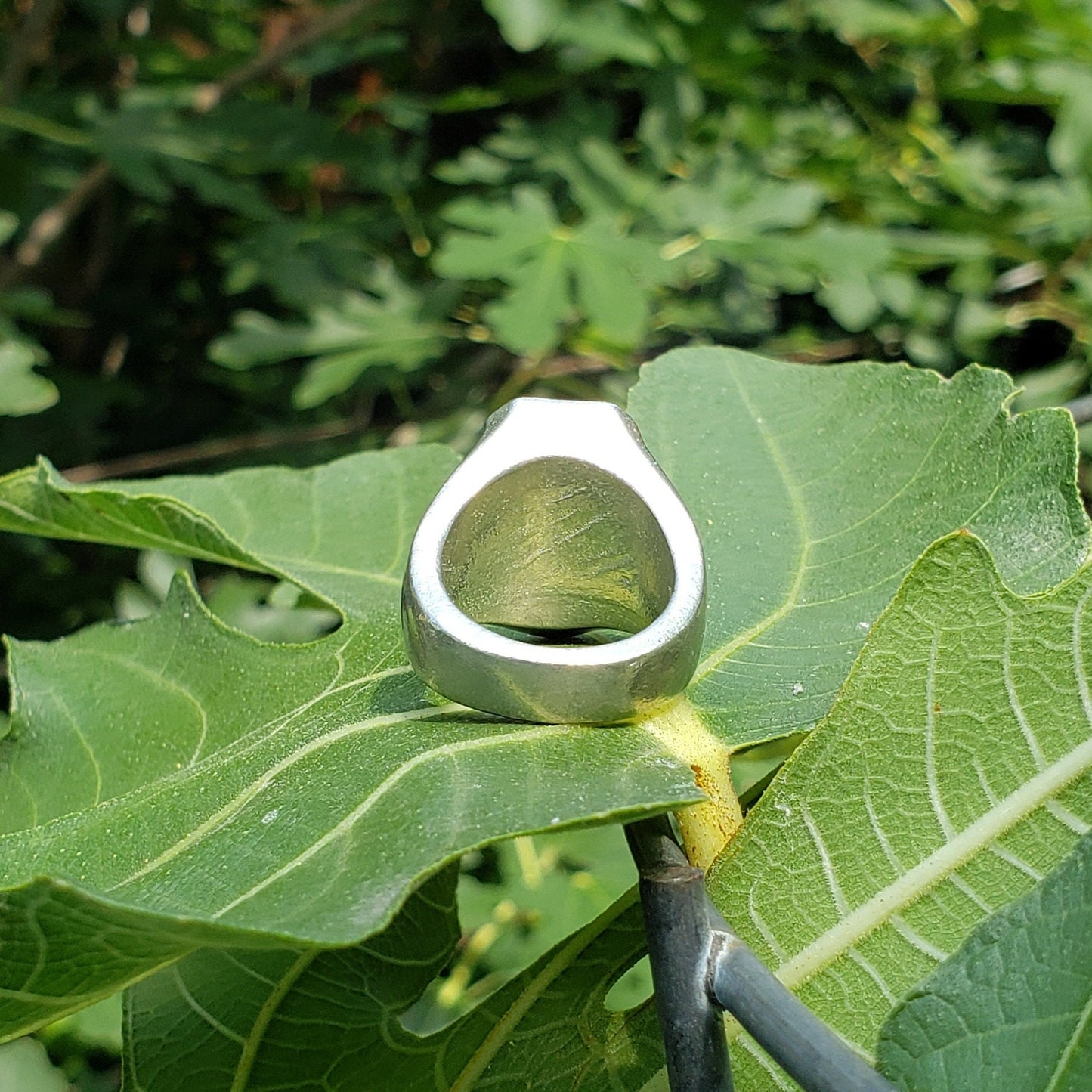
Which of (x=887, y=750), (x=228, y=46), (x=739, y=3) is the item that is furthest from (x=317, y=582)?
(x=228, y=46)

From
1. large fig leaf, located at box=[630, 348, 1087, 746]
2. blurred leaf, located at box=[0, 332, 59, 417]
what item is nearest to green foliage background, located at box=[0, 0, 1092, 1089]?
blurred leaf, located at box=[0, 332, 59, 417]

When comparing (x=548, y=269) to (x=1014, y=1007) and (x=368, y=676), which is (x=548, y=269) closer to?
(x=368, y=676)

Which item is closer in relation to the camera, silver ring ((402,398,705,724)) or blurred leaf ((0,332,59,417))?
silver ring ((402,398,705,724))

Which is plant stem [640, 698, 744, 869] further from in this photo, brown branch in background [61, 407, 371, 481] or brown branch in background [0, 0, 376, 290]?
brown branch in background [0, 0, 376, 290]

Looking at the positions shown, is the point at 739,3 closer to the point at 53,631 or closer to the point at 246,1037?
the point at 53,631

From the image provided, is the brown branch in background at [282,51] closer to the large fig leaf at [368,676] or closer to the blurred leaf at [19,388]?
the blurred leaf at [19,388]

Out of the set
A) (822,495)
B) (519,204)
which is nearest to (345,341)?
(519,204)

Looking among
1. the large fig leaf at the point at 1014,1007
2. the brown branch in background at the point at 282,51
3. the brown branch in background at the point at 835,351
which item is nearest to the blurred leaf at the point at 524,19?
the brown branch in background at the point at 282,51
